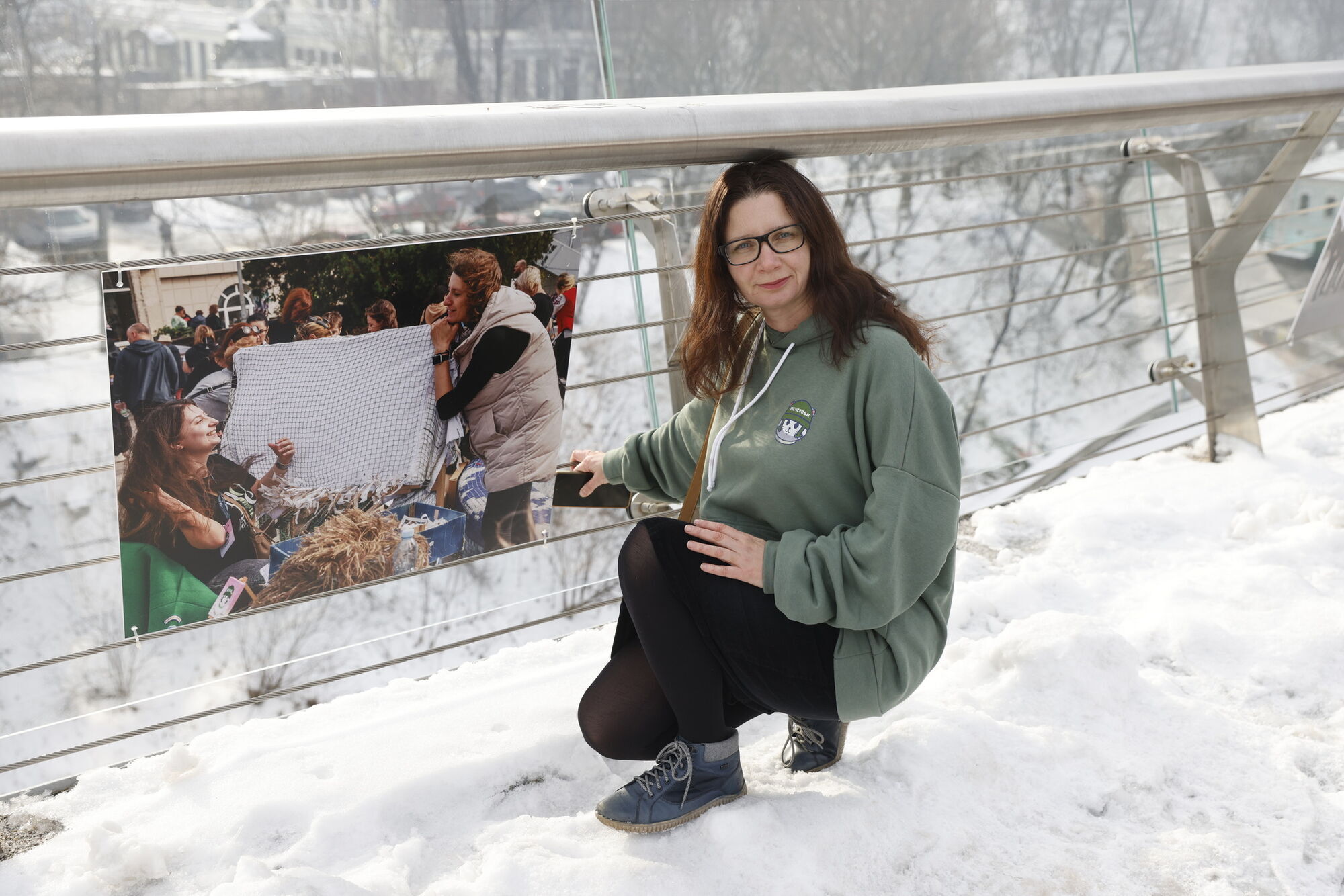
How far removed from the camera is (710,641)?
4.96 ft

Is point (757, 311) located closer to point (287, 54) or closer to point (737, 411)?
point (737, 411)

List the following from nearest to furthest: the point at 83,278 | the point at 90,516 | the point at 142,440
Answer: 1. the point at 142,440
2. the point at 90,516
3. the point at 83,278

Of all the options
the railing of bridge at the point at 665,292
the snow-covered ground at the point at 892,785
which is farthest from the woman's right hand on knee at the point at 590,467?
the snow-covered ground at the point at 892,785

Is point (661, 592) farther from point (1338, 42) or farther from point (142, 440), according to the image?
point (1338, 42)

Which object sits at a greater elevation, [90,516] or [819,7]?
[819,7]

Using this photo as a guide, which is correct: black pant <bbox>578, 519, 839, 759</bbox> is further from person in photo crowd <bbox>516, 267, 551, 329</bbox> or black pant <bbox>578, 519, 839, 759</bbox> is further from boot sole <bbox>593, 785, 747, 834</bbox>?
person in photo crowd <bbox>516, 267, 551, 329</bbox>

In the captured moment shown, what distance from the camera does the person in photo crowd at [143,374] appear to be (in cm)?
137

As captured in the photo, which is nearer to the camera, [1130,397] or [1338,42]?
[1130,397]

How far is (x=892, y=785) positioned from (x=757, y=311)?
2.55 ft

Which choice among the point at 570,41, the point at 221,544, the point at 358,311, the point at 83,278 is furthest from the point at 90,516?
the point at 570,41

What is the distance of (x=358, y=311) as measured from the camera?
152 cm

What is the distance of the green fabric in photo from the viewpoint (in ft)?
4.86

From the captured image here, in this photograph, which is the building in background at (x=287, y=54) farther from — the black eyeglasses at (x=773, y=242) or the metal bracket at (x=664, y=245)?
the black eyeglasses at (x=773, y=242)

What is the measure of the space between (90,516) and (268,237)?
1.11m
